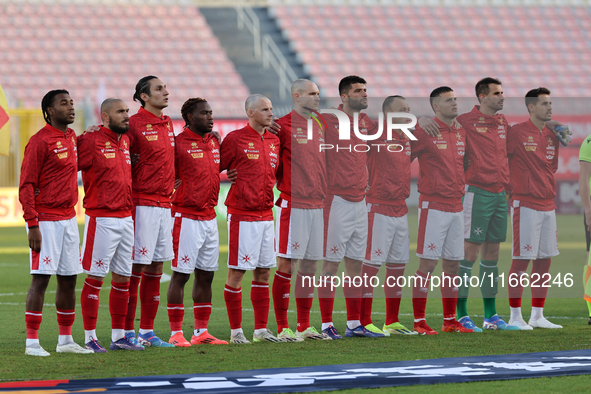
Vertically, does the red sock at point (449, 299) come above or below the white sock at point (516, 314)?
above

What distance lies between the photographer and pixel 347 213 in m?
6.51

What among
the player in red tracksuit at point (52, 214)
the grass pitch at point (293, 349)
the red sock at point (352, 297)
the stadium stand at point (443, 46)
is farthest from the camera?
the stadium stand at point (443, 46)

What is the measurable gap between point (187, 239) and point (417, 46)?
2375 centimetres

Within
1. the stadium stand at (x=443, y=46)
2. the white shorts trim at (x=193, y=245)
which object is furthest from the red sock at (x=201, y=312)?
the stadium stand at (x=443, y=46)

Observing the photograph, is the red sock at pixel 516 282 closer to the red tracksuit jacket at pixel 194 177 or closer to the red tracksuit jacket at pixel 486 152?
the red tracksuit jacket at pixel 486 152

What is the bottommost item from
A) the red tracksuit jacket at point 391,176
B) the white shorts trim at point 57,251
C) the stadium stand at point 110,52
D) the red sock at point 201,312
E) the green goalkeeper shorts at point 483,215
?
the red sock at point 201,312

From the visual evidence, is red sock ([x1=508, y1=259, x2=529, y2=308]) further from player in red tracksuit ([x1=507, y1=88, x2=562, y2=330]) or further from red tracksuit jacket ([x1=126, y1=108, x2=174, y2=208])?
red tracksuit jacket ([x1=126, y1=108, x2=174, y2=208])

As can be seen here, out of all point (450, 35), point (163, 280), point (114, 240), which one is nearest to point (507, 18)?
point (450, 35)

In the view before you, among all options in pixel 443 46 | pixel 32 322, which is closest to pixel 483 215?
pixel 32 322

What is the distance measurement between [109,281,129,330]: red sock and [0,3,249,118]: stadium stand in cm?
1756

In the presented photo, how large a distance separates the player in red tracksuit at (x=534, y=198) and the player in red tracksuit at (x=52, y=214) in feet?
12.9

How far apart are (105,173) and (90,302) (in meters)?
0.94

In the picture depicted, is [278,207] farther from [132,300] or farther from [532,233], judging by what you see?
[532,233]

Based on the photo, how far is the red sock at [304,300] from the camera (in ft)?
21.0
